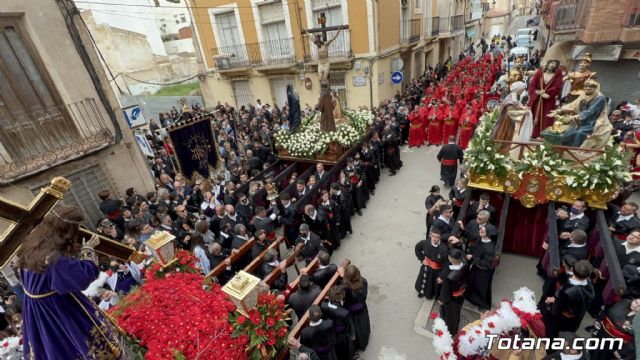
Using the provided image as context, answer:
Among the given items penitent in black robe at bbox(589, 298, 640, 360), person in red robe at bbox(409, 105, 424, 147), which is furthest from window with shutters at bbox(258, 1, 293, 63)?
penitent in black robe at bbox(589, 298, 640, 360)

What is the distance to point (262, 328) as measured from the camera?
3613 millimetres

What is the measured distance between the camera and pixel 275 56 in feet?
60.9

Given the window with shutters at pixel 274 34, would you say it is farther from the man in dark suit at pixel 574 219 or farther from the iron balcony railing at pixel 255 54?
the man in dark suit at pixel 574 219

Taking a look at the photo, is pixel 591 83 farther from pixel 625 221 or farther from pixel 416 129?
pixel 416 129

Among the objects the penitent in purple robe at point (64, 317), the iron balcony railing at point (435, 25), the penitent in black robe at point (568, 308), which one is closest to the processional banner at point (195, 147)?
the penitent in purple robe at point (64, 317)

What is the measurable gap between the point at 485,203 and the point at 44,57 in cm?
1108

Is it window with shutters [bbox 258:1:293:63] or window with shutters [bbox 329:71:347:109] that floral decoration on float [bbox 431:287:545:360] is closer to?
window with shutters [bbox 329:71:347:109]

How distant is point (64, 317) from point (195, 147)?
21.9ft

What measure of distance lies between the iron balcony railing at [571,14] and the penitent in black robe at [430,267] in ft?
Answer: 44.1

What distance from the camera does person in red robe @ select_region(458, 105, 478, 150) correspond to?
12.0 metres

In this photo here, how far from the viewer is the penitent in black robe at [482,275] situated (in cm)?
559

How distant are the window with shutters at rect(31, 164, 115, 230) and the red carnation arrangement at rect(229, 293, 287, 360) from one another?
734cm

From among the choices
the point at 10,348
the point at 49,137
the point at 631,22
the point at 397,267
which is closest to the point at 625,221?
the point at 397,267

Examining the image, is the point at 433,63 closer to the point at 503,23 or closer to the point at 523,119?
the point at 523,119
